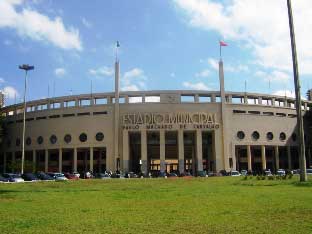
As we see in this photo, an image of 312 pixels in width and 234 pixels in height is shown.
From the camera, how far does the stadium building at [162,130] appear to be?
79.8m

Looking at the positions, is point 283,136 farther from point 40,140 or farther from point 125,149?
point 40,140

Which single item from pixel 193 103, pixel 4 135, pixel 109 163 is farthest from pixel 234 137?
pixel 4 135

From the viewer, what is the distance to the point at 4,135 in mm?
93625

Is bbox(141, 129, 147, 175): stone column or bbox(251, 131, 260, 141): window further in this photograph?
bbox(251, 131, 260, 141): window

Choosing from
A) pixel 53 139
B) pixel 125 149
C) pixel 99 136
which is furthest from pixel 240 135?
pixel 53 139

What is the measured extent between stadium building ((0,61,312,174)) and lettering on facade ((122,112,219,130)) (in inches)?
2.4

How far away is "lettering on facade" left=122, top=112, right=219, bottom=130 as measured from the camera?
260ft

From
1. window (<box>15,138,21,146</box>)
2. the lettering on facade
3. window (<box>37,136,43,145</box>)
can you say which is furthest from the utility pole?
window (<box>15,138,21,146</box>)

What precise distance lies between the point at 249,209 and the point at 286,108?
77664mm

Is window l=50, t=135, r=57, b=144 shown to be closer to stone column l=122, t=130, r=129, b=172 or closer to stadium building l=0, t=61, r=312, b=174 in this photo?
stadium building l=0, t=61, r=312, b=174

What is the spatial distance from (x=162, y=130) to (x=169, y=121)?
2287 mm

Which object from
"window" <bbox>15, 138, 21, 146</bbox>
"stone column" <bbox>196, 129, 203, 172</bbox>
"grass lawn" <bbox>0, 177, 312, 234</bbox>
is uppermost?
"window" <bbox>15, 138, 21, 146</bbox>

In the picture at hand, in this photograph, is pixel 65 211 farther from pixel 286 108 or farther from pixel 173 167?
pixel 173 167

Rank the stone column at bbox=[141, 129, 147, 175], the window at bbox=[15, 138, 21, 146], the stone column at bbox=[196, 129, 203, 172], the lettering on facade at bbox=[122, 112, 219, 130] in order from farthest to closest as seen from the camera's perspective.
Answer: the window at bbox=[15, 138, 21, 146] < the lettering on facade at bbox=[122, 112, 219, 130] < the stone column at bbox=[196, 129, 203, 172] < the stone column at bbox=[141, 129, 147, 175]
